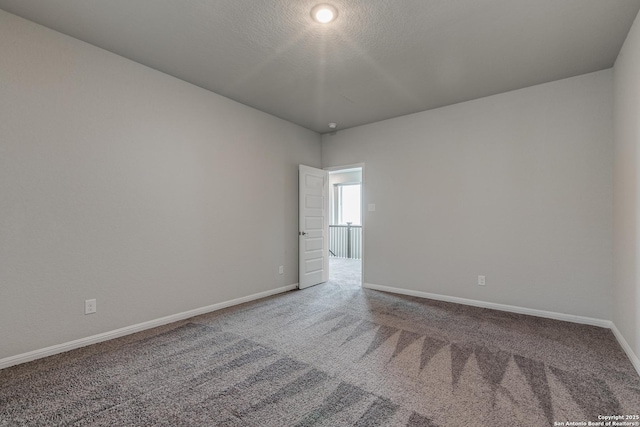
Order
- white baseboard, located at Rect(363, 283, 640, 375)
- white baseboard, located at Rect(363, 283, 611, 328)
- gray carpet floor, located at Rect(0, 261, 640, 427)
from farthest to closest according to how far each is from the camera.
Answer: white baseboard, located at Rect(363, 283, 611, 328), white baseboard, located at Rect(363, 283, 640, 375), gray carpet floor, located at Rect(0, 261, 640, 427)

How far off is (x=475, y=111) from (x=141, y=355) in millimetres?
4535

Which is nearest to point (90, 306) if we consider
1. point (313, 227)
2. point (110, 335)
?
point (110, 335)

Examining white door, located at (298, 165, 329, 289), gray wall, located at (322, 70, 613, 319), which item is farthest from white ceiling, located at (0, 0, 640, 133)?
white door, located at (298, 165, 329, 289)

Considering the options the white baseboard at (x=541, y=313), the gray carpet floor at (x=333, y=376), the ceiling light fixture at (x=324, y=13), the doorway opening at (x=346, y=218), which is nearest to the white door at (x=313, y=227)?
the white baseboard at (x=541, y=313)

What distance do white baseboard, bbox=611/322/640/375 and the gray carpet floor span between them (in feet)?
0.17

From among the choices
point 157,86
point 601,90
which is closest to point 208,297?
point 157,86

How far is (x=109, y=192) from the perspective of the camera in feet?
9.03

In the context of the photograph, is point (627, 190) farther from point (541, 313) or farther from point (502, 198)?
point (541, 313)

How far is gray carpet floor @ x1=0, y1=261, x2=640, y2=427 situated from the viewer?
1712mm

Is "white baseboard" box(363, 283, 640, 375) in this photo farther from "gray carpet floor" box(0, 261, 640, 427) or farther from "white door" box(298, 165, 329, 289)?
"white door" box(298, 165, 329, 289)

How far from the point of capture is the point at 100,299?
8.82 ft

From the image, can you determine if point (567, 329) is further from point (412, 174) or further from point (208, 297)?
point (208, 297)

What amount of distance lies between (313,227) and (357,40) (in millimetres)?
3003

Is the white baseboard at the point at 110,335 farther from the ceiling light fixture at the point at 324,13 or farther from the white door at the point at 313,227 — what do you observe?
the ceiling light fixture at the point at 324,13
